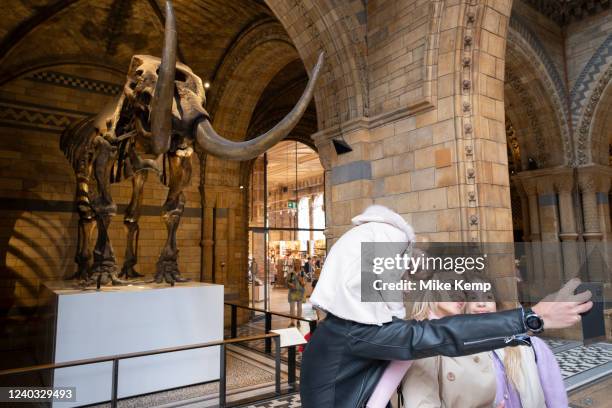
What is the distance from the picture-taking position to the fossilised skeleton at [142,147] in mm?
3592

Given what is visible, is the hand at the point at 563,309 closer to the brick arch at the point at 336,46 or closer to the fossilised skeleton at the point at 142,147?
the fossilised skeleton at the point at 142,147

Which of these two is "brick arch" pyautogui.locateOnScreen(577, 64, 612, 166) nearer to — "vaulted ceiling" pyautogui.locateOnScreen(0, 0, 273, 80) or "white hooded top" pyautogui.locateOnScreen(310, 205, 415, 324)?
"vaulted ceiling" pyautogui.locateOnScreen(0, 0, 273, 80)

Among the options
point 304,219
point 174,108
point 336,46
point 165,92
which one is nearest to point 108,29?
point 336,46

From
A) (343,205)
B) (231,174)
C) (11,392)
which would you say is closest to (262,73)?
(231,174)

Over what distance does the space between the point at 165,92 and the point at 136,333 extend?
7.40 ft

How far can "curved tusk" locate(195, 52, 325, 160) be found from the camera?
9.74 feet

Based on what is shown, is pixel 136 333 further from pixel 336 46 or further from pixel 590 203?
pixel 590 203

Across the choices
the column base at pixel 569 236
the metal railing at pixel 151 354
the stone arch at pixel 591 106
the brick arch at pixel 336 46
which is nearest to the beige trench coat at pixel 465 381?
the metal railing at pixel 151 354

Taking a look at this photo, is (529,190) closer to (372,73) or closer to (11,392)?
(372,73)

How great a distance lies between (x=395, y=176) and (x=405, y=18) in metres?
1.90

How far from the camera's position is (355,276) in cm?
100

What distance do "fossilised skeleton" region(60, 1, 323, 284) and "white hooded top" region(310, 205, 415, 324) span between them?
7.48ft

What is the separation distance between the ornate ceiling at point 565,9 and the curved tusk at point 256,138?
8223 mm

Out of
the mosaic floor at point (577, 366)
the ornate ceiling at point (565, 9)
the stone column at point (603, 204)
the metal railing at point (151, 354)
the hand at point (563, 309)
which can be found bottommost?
the mosaic floor at point (577, 366)
